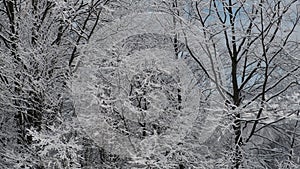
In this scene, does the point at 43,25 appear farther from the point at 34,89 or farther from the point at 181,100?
the point at 181,100

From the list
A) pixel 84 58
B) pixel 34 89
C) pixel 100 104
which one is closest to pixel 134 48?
pixel 84 58

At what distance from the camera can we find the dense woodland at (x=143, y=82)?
446 centimetres

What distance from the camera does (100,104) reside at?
5.29m

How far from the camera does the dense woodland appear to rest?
4457mm

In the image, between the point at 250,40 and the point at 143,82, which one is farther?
the point at 143,82

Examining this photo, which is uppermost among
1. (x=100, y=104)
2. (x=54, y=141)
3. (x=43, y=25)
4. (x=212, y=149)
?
(x=43, y=25)

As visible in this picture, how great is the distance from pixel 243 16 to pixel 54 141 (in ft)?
10.8

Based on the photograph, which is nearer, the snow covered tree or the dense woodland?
the snow covered tree

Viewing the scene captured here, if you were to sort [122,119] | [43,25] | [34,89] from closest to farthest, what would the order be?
[34,89] < [43,25] < [122,119]

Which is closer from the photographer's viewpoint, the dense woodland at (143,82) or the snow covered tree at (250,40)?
the snow covered tree at (250,40)

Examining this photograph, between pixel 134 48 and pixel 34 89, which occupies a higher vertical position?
pixel 134 48

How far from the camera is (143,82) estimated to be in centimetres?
592

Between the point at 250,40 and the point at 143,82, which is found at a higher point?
the point at 250,40

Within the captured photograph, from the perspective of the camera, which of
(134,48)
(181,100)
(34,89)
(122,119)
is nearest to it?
(34,89)
